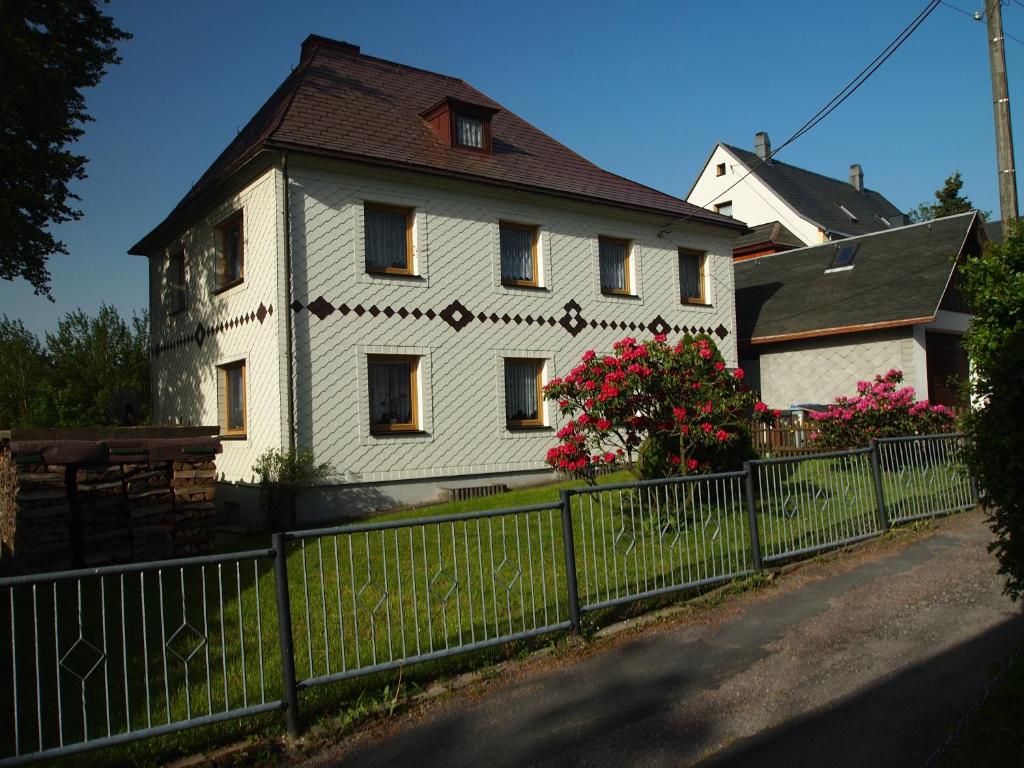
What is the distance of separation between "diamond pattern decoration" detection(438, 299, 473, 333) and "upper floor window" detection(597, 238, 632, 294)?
380cm

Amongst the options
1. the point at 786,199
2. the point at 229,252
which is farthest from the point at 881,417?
the point at 786,199

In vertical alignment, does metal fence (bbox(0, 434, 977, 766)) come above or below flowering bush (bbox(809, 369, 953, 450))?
below

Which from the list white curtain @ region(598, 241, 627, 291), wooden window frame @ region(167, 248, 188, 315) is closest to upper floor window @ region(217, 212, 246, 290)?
wooden window frame @ region(167, 248, 188, 315)

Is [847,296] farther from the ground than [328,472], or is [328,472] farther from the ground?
[847,296]

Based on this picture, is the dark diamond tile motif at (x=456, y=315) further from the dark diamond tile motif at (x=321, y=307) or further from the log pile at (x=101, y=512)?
the log pile at (x=101, y=512)

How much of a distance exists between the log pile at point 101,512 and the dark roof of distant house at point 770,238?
93.2 feet

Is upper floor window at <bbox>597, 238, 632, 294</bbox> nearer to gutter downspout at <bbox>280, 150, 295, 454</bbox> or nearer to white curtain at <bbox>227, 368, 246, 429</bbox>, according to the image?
gutter downspout at <bbox>280, 150, 295, 454</bbox>

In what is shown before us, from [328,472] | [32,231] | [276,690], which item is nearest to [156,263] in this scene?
[32,231]

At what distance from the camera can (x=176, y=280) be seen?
1850 centimetres

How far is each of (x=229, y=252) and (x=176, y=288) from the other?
292cm

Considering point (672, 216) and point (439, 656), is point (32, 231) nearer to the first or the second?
point (672, 216)

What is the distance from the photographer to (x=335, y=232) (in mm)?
14219

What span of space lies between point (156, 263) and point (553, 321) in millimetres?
9783

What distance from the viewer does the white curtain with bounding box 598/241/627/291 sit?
18.4m
